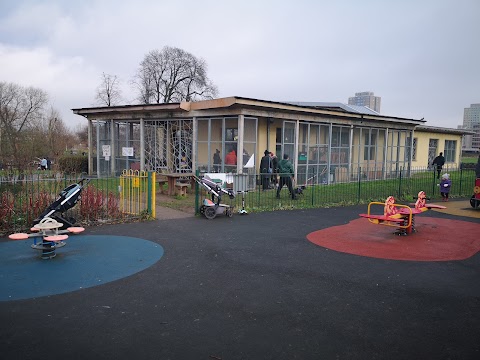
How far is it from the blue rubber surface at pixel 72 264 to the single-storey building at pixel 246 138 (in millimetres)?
8949

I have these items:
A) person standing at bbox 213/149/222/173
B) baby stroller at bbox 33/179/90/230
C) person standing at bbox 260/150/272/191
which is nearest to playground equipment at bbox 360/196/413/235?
baby stroller at bbox 33/179/90/230

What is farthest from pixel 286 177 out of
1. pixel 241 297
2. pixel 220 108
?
pixel 241 297

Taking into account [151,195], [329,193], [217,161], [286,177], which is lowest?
[329,193]

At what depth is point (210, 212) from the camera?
37.0 ft

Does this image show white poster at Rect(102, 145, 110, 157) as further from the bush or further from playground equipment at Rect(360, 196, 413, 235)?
playground equipment at Rect(360, 196, 413, 235)

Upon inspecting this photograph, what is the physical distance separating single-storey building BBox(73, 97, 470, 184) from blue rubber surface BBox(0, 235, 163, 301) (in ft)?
29.4

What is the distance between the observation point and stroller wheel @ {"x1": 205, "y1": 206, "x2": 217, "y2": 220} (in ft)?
37.0

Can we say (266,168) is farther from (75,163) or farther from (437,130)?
(437,130)

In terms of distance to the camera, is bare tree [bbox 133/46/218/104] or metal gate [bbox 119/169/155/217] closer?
metal gate [bbox 119/169/155/217]

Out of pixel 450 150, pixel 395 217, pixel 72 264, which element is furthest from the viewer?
pixel 450 150

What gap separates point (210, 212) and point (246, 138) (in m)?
6.71

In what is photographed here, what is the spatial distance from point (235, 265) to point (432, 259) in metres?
3.90

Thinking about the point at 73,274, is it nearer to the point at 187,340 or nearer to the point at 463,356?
the point at 187,340

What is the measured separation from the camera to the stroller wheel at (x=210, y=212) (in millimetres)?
11273
